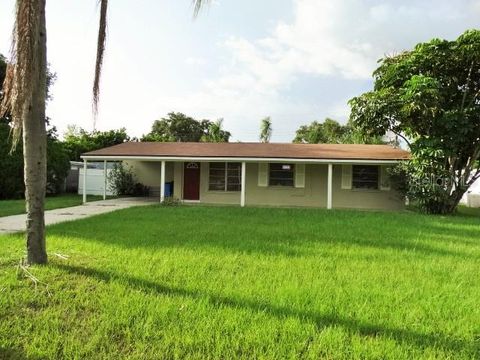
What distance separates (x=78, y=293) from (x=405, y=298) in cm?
383

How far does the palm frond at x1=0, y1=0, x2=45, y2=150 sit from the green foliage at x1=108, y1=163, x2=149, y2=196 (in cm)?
1886

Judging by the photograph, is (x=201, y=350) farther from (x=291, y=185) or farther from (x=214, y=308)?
(x=291, y=185)

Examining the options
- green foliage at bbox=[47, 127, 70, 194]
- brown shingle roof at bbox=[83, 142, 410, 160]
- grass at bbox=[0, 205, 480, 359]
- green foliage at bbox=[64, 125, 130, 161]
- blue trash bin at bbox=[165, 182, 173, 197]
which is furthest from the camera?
green foliage at bbox=[64, 125, 130, 161]

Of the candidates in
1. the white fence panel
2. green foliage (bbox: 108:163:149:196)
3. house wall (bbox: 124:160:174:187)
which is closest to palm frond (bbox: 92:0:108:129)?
green foliage (bbox: 108:163:149:196)

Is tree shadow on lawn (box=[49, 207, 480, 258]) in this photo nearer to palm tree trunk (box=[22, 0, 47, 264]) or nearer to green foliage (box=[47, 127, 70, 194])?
palm tree trunk (box=[22, 0, 47, 264])

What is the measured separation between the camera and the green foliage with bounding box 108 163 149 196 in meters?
23.5

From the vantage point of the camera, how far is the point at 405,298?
5.02 metres

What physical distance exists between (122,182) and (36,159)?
18.1 metres

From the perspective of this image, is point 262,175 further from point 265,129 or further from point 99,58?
point 265,129

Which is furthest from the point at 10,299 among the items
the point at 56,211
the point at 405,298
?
the point at 56,211

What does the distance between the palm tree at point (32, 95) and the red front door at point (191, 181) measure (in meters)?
14.2

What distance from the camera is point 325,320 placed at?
13.9 feet

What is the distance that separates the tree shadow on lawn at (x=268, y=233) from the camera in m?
8.18

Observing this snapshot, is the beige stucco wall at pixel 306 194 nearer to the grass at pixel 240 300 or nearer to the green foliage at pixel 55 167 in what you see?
the green foliage at pixel 55 167
